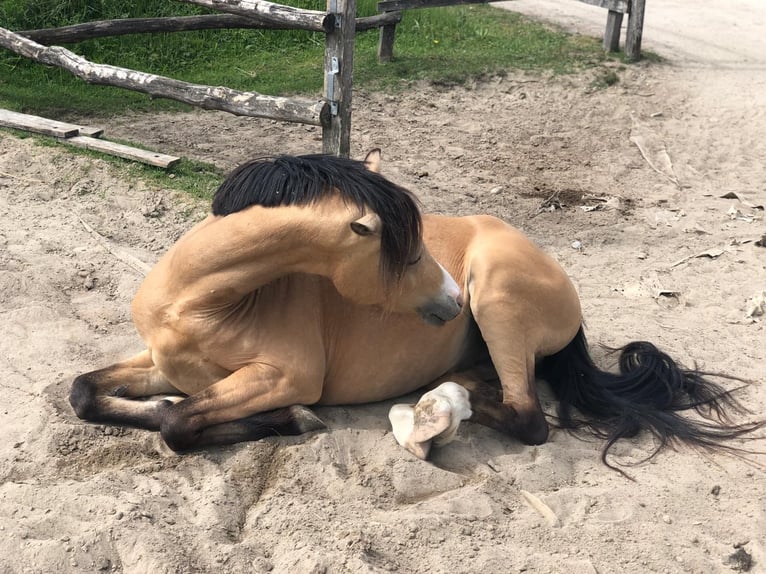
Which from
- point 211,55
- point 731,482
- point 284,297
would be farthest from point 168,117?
point 731,482

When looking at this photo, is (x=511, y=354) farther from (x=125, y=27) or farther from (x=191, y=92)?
(x=125, y=27)

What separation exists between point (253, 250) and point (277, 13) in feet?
12.1

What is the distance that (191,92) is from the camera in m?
6.52

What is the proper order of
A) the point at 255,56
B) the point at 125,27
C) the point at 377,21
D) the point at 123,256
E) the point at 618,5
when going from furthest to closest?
the point at 618,5, the point at 255,56, the point at 377,21, the point at 125,27, the point at 123,256

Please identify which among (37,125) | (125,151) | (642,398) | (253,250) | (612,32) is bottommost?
(642,398)

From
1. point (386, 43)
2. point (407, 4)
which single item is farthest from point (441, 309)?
point (407, 4)

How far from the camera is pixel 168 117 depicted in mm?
8266

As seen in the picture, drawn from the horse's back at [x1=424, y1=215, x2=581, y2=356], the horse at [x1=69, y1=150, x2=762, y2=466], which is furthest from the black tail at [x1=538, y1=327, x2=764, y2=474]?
the horse's back at [x1=424, y1=215, x2=581, y2=356]

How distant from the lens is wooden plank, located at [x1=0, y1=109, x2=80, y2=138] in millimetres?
6629

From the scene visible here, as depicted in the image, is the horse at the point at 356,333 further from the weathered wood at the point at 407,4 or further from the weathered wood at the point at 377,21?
the weathered wood at the point at 407,4

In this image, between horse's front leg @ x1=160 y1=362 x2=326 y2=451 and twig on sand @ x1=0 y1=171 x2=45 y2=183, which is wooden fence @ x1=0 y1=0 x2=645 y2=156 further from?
horse's front leg @ x1=160 y1=362 x2=326 y2=451

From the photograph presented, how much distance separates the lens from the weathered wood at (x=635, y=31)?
10.4 metres

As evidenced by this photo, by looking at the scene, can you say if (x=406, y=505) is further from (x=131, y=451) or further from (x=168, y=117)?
(x=168, y=117)

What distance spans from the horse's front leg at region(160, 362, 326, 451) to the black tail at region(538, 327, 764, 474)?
128cm
